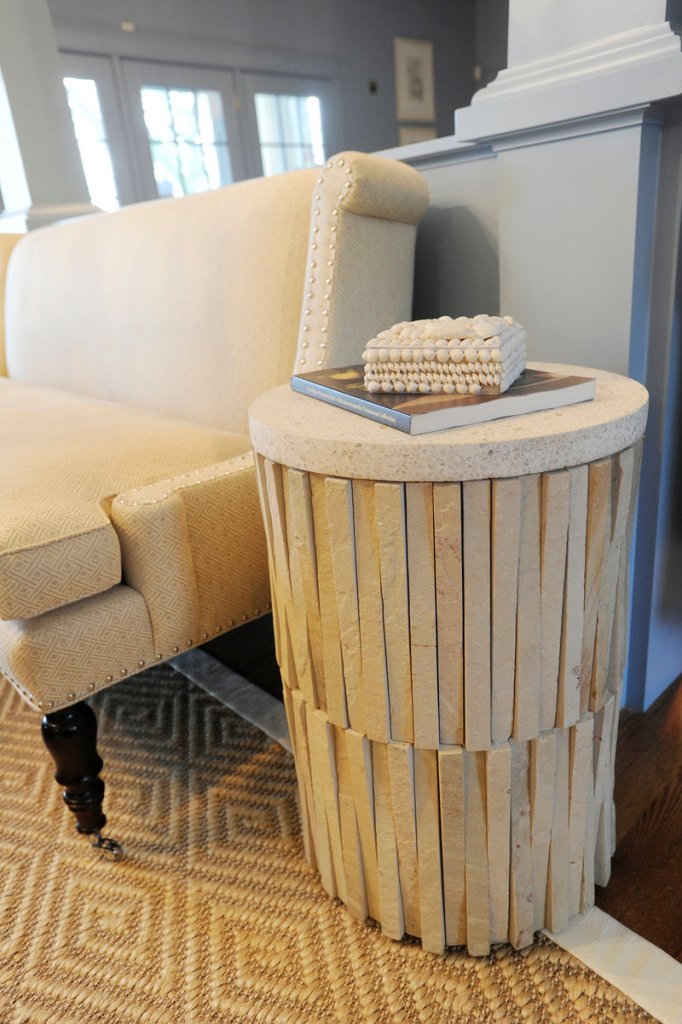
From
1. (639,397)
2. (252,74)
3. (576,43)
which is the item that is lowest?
(639,397)

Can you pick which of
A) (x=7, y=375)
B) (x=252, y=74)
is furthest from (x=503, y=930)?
(x=252, y=74)

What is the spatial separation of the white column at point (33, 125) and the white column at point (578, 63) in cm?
215

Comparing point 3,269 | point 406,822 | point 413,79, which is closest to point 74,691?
point 406,822

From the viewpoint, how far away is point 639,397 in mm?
714

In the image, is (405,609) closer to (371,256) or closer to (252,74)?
(371,256)

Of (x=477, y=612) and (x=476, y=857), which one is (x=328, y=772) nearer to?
(x=476, y=857)

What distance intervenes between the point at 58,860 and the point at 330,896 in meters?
0.39

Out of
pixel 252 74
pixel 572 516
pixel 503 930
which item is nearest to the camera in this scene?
pixel 572 516

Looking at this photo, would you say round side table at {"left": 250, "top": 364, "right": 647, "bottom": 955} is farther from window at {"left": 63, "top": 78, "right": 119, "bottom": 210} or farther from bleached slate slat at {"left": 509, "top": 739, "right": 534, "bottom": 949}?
window at {"left": 63, "top": 78, "right": 119, "bottom": 210}

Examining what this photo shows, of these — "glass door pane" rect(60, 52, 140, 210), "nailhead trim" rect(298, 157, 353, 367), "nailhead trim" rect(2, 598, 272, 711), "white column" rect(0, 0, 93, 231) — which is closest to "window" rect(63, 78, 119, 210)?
"glass door pane" rect(60, 52, 140, 210)

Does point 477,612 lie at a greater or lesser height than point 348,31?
lesser

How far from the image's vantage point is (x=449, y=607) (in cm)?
65

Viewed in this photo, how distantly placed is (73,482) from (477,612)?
61 centimetres

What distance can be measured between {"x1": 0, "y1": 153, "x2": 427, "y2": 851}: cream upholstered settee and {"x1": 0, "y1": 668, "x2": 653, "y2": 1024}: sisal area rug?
0.11 meters
